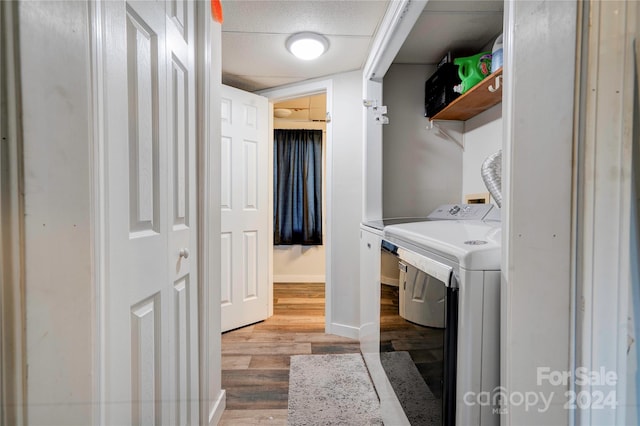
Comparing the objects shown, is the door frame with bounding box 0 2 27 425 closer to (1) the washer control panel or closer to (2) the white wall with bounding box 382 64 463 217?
(1) the washer control panel

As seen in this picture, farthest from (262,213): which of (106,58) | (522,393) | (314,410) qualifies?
(522,393)

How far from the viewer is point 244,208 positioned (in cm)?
254

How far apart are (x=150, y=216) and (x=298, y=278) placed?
336cm

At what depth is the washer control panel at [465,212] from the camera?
1.61 meters

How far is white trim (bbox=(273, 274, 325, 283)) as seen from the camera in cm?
407

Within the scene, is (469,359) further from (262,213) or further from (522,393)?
(262,213)

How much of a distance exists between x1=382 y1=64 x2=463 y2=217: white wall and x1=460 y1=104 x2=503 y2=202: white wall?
0.07 m

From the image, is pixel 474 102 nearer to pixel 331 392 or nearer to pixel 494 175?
pixel 494 175

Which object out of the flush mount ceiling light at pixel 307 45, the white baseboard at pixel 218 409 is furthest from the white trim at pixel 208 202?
the flush mount ceiling light at pixel 307 45

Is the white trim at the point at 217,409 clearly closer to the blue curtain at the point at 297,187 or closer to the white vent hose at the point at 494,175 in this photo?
the white vent hose at the point at 494,175

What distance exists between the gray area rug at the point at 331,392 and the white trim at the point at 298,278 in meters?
2.04

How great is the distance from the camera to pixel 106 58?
594 millimetres

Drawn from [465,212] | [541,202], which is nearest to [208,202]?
[541,202]

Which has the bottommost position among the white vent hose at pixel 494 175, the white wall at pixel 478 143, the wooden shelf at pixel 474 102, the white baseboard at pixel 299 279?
the white baseboard at pixel 299 279
